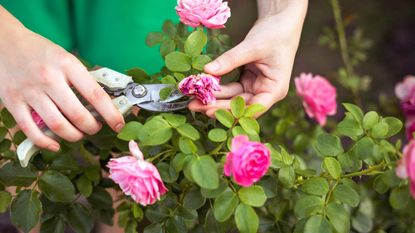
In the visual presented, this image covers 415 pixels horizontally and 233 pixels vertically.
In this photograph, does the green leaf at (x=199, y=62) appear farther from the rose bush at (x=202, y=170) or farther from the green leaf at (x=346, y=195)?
the green leaf at (x=346, y=195)

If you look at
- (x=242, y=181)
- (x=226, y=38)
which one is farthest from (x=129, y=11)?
(x=242, y=181)

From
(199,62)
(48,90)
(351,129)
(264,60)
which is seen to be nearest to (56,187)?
(48,90)

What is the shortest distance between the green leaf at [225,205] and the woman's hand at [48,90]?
241 millimetres

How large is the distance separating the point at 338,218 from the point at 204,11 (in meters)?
0.48

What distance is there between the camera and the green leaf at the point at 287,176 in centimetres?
124

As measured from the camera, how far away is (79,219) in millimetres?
1456

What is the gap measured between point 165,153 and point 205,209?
210mm

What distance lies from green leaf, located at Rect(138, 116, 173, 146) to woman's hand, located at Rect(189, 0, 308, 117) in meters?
0.09

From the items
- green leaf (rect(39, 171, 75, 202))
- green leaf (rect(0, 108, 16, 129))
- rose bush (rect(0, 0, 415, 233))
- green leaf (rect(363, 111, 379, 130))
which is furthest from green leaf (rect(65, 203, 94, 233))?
green leaf (rect(363, 111, 379, 130))

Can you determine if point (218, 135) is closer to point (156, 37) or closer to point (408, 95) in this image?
point (156, 37)

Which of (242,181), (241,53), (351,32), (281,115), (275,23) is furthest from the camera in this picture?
(351,32)

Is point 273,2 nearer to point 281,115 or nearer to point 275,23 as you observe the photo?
point 275,23

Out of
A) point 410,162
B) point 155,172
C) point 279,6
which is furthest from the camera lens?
point 279,6

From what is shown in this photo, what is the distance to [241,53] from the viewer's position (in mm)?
1237
